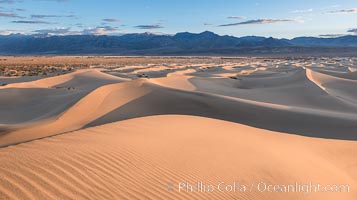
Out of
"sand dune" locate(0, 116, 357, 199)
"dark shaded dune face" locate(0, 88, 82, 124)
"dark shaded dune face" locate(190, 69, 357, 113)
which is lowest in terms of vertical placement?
"dark shaded dune face" locate(190, 69, 357, 113)

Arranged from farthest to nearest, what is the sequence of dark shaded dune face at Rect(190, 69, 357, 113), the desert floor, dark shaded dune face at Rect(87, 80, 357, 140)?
dark shaded dune face at Rect(190, 69, 357, 113)
dark shaded dune face at Rect(87, 80, 357, 140)
the desert floor

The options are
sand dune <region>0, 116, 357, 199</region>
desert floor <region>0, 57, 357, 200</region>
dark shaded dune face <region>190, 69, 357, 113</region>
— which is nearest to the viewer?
sand dune <region>0, 116, 357, 199</region>

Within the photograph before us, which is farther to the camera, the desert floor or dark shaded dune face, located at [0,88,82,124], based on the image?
dark shaded dune face, located at [0,88,82,124]

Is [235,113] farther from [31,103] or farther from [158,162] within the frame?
[31,103]

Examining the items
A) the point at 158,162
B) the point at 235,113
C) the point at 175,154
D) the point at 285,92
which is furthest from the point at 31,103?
the point at 285,92

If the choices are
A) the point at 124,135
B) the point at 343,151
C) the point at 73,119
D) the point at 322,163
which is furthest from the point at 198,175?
the point at 73,119

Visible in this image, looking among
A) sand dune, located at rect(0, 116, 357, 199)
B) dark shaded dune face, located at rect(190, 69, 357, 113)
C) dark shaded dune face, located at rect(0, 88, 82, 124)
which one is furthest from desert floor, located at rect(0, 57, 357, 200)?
dark shaded dune face, located at rect(190, 69, 357, 113)

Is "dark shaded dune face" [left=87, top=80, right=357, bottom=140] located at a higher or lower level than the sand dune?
lower

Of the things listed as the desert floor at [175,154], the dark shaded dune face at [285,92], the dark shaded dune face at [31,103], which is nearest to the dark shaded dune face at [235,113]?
the desert floor at [175,154]

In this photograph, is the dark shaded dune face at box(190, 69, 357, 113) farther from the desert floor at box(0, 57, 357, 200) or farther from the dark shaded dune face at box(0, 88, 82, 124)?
the dark shaded dune face at box(0, 88, 82, 124)

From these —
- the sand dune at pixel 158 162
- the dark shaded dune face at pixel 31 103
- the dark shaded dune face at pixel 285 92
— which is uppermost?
the sand dune at pixel 158 162

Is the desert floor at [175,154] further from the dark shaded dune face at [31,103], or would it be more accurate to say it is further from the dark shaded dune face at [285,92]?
the dark shaded dune face at [285,92]

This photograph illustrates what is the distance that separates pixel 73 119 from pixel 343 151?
7.27 m

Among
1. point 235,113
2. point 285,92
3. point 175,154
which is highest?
point 175,154
